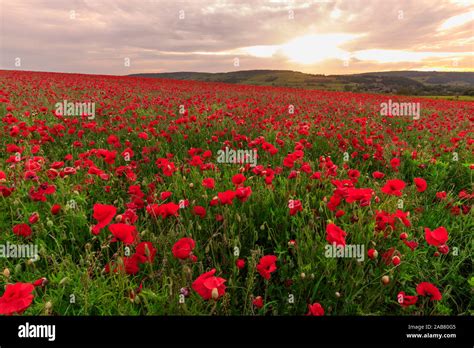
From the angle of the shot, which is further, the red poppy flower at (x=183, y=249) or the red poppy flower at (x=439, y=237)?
the red poppy flower at (x=439, y=237)

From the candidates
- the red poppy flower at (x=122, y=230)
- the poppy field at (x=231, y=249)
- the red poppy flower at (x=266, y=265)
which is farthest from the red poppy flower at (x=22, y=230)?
the red poppy flower at (x=266, y=265)

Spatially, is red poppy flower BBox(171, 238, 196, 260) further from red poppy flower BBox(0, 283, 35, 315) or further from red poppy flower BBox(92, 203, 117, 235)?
red poppy flower BBox(0, 283, 35, 315)

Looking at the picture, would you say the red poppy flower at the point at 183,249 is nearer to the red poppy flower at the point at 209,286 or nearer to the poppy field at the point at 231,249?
the poppy field at the point at 231,249

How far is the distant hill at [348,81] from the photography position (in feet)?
113

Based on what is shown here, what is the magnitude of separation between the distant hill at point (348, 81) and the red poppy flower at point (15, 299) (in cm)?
3082

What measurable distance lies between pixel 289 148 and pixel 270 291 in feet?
11.0

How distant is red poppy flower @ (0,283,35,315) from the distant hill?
3082 cm

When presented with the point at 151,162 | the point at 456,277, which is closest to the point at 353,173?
the point at 456,277

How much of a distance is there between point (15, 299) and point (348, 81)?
59.7 metres

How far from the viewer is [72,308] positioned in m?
1.77

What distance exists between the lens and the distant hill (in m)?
34.3
